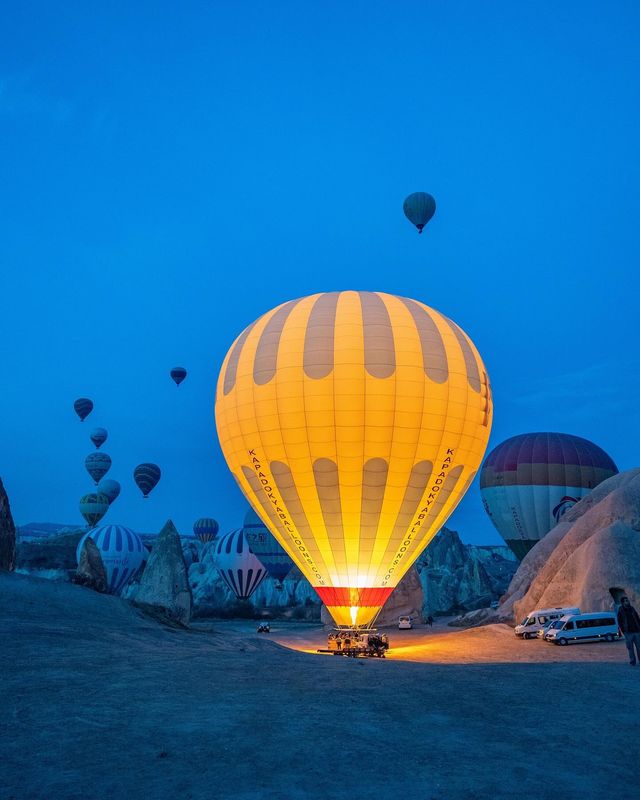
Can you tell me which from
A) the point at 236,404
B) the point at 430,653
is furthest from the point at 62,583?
the point at 430,653

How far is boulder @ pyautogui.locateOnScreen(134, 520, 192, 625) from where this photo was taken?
145 ft

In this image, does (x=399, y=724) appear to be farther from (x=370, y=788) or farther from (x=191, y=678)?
(x=191, y=678)

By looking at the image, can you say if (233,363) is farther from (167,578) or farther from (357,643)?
(167,578)

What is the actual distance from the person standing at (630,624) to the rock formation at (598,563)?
38.2ft

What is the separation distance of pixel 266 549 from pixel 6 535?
51.0 m

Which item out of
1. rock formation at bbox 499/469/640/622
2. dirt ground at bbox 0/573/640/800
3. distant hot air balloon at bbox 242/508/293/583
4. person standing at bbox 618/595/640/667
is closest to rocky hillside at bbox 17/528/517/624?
distant hot air balloon at bbox 242/508/293/583

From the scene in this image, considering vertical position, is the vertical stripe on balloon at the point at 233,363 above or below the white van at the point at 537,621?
above

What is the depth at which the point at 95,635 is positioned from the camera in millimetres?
16844

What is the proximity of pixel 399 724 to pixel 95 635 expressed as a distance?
1017 cm

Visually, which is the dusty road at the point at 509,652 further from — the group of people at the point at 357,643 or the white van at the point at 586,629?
the group of people at the point at 357,643

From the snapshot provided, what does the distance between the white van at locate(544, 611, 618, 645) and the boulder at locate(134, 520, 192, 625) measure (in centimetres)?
2651

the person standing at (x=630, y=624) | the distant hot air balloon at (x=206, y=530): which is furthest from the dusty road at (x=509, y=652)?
the distant hot air balloon at (x=206, y=530)

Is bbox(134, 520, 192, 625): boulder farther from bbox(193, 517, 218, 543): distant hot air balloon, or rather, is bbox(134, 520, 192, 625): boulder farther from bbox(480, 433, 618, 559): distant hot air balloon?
bbox(193, 517, 218, 543): distant hot air balloon

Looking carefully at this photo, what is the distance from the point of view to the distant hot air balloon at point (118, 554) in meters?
63.7
